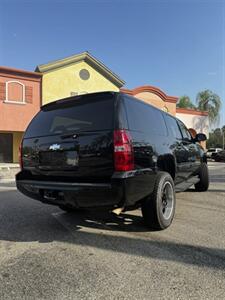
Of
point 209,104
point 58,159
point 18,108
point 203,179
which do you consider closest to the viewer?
point 58,159

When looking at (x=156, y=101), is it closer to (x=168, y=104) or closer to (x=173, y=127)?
(x=168, y=104)

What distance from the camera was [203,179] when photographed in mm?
8172

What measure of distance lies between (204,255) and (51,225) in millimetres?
2542

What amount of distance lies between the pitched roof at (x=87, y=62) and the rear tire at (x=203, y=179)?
17.1 metres

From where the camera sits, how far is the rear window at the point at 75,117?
4105 millimetres

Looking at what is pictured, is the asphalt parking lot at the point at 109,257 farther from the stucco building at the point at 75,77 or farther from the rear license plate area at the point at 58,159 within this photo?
the stucco building at the point at 75,77

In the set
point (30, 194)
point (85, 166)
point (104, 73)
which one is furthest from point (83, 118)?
point (104, 73)

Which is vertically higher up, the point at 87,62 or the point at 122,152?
the point at 87,62

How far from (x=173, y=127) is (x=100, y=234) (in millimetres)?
2693

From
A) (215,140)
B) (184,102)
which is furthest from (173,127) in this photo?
(215,140)

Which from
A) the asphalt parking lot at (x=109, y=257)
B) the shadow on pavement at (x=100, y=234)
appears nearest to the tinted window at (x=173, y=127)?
the asphalt parking lot at (x=109, y=257)

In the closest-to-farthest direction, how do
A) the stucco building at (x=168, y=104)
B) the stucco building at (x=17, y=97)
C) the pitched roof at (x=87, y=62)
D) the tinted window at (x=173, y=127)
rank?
1. the tinted window at (x=173, y=127)
2. the stucco building at (x=17, y=97)
3. the pitched roof at (x=87, y=62)
4. the stucco building at (x=168, y=104)

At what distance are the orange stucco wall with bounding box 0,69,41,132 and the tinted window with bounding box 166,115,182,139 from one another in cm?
1690

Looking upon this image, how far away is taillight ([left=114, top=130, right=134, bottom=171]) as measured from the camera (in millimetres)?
Answer: 3777
